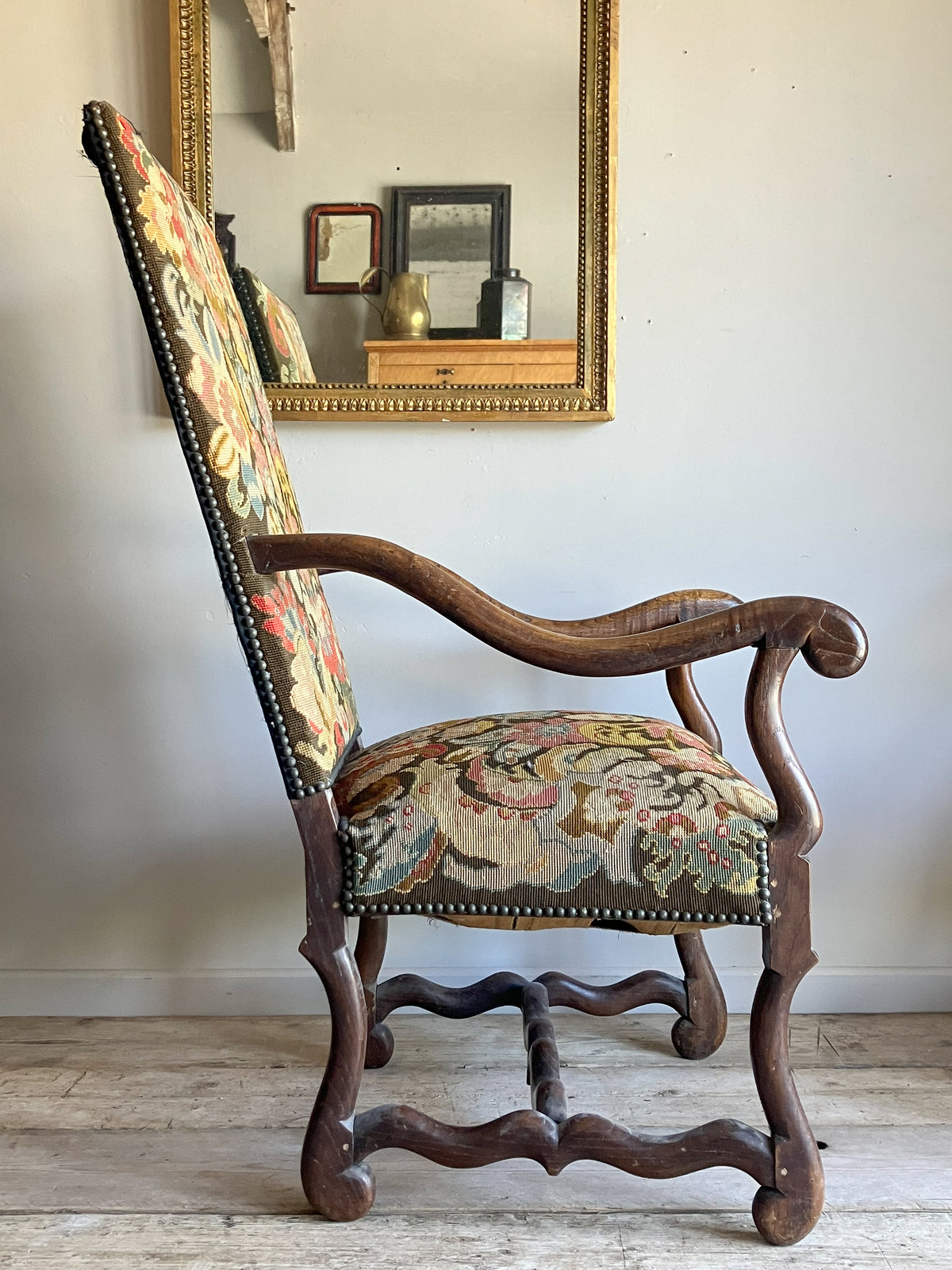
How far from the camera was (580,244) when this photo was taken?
1.55m

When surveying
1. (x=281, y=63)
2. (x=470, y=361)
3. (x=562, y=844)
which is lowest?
(x=562, y=844)

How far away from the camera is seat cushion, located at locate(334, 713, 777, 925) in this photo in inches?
38.7

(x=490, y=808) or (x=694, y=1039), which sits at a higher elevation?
(x=490, y=808)

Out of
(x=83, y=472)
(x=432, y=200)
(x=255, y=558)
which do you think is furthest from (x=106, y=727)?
(x=432, y=200)

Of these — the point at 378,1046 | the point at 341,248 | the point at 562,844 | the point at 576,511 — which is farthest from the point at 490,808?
the point at 341,248

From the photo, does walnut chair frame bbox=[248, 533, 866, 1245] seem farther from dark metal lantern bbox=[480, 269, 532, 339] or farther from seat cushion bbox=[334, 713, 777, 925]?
dark metal lantern bbox=[480, 269, 532, 339]

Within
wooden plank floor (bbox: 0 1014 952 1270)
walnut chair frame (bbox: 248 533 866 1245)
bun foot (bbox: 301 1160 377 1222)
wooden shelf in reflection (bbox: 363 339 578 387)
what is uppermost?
wooden shelf in reflection (bbox: 363 339 578 387)

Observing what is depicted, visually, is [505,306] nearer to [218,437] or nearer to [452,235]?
[452,235]

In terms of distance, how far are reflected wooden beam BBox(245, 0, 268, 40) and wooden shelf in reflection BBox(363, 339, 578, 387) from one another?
50 centimetres

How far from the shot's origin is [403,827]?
1.00 meters

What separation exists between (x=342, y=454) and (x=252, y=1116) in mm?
989

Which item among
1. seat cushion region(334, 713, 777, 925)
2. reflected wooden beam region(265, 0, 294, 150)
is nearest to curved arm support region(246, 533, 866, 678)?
seat cushion region(334, 713, 777, 925)

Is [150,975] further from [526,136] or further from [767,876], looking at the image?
[526,136]

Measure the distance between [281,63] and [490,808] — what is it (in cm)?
124
